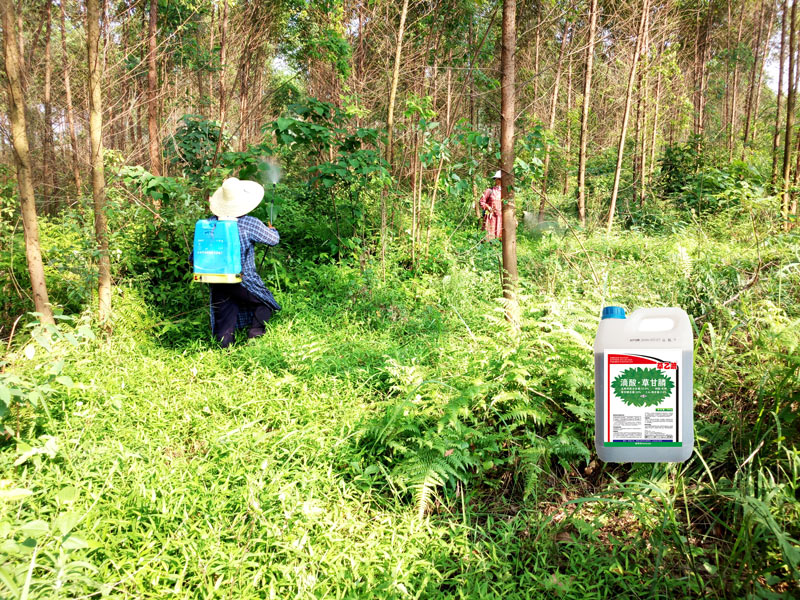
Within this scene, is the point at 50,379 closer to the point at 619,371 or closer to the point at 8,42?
the point at 8,42

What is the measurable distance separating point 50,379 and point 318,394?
173 cm

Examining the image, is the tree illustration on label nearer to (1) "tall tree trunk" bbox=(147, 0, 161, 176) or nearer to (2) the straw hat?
(2) the straw hat

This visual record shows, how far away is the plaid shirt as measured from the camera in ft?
17.0

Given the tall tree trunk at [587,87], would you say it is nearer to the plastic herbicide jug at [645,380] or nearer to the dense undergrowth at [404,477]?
the dense undergrowth at [404,477]

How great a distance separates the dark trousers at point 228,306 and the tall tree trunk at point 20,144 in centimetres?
141

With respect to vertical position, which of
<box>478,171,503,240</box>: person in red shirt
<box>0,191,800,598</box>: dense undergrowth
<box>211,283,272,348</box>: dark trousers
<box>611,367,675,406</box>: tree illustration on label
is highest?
<box>478,171,503,240</box>: person in red shirt

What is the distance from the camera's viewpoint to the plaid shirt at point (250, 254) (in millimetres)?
5180

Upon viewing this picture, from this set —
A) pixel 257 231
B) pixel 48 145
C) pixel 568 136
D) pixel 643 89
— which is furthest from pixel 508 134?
pixel 48 145

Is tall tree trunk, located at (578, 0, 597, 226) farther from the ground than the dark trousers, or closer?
farther from the ground

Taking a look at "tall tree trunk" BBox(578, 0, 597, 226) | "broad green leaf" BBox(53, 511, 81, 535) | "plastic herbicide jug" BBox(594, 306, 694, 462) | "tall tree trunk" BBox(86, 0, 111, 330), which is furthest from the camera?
"tall tree trunk" BBox(578, 0, 597, 226)

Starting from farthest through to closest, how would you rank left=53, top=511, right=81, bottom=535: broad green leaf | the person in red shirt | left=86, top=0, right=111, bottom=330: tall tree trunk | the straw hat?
1. the person in red shirt
2. the straw hat
3. left=86, top=0, right=111, bottom=330: tall tree trunk
4. left=53, top=511, right=81, bottom=535: broad green leaf

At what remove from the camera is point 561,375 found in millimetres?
3070

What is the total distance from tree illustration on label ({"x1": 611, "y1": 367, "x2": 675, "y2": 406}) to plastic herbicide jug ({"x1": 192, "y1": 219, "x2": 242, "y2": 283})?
12.8 feet

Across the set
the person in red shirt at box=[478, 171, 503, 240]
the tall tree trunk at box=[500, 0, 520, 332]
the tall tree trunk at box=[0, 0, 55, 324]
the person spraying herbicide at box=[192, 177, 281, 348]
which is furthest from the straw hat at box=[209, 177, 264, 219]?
the person in red shirt at box=[478, 171, 503, 240]
